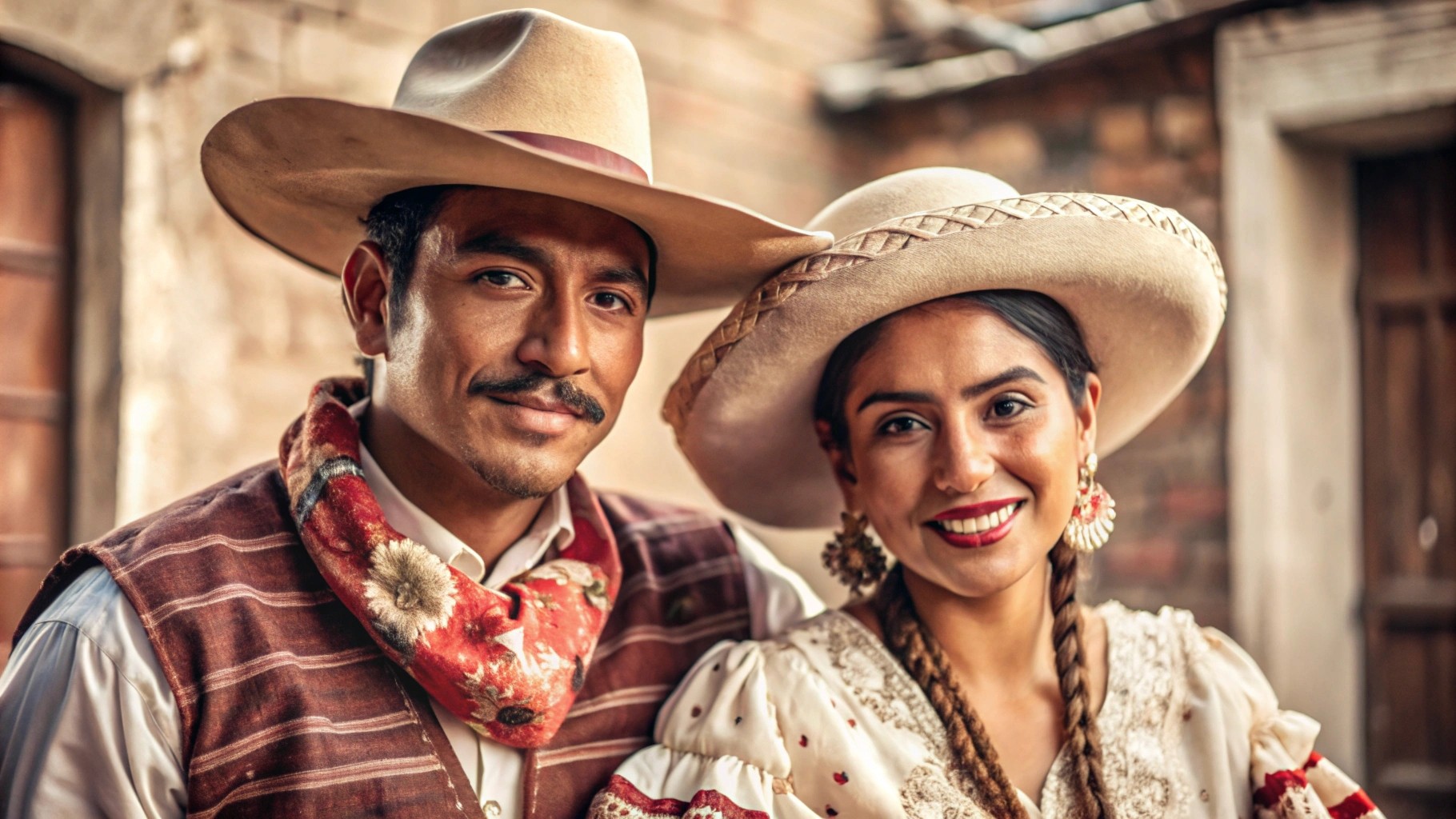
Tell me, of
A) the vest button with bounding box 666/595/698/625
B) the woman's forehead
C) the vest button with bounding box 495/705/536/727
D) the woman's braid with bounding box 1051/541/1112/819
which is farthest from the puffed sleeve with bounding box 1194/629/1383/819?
the vest button with bounding box 495/705/536/727

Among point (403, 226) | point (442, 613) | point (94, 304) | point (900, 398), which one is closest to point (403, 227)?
point (403, 226)

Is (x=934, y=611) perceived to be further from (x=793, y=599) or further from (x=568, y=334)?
(x=568, y=334)

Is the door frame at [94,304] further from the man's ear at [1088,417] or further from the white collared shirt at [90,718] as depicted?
the man's ear at [1088,417]

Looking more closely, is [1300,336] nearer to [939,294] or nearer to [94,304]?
[939,294]

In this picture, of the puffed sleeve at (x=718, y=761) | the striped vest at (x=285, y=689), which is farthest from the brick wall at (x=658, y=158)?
the puffed sleeve at (x=718, y=761)

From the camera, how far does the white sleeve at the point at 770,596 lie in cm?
248

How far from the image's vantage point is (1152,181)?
16.2ft

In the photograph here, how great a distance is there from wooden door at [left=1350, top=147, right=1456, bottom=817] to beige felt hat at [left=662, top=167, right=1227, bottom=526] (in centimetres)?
287

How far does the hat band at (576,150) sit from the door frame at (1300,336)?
3394 mm

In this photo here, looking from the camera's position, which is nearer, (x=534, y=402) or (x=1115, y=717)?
(x=534, y=402)

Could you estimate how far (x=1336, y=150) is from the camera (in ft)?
16.0

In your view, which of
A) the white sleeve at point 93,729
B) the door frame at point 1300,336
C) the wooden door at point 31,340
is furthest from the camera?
the door frame at point 1300,336

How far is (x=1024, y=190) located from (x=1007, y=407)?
3.49m

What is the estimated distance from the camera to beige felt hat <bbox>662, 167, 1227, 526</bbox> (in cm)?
192
